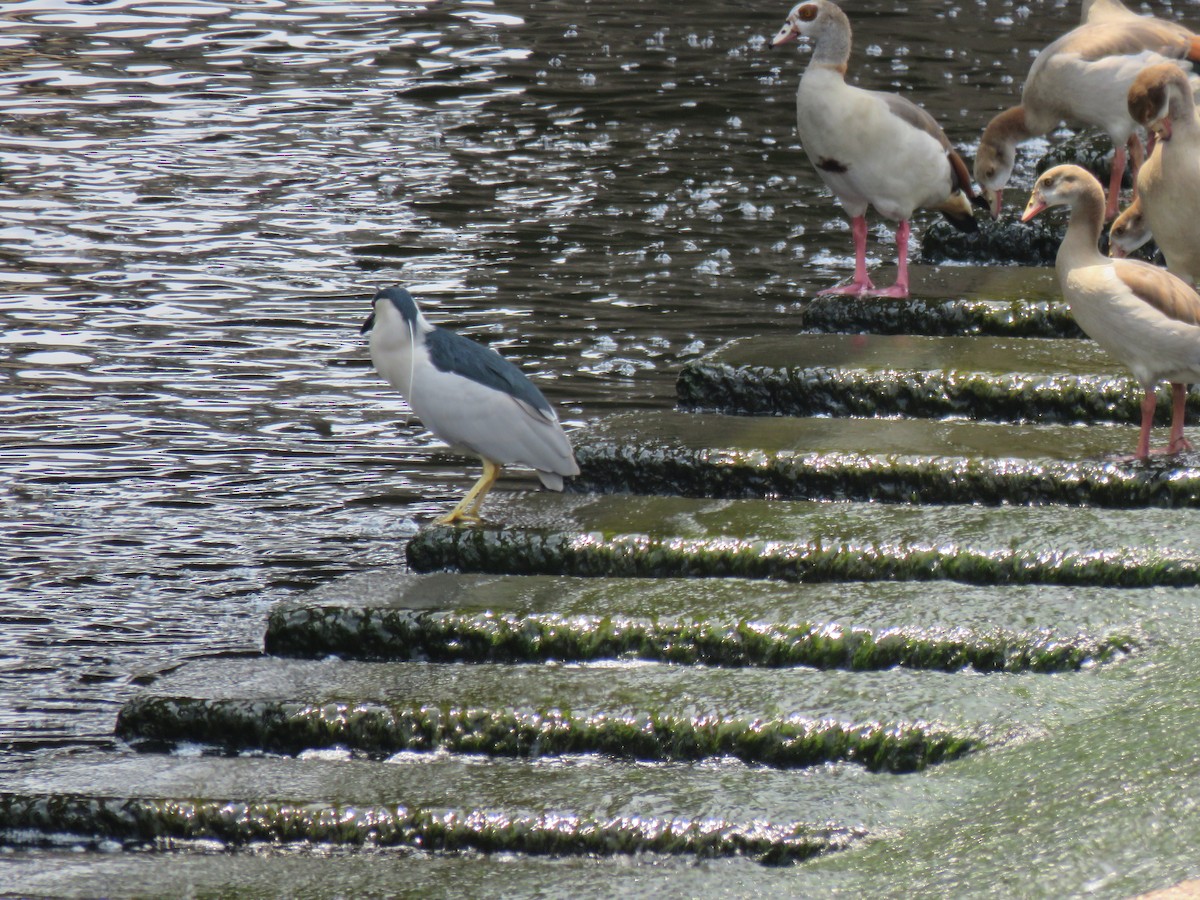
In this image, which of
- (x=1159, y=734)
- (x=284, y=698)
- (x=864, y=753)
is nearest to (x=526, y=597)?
(x=284, y=698)

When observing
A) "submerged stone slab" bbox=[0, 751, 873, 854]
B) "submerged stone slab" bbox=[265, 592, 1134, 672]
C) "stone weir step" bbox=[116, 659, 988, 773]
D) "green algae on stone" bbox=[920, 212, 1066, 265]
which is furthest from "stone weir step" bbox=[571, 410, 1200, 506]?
"green algae on stone" bbox=[920, 212, 1066, 265]

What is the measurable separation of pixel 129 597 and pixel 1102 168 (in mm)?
6795

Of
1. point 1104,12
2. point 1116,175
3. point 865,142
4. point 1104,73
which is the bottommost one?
point 1116,175

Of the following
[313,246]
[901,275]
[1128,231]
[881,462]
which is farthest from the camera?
[313,246]

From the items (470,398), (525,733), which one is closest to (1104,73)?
(470,398)

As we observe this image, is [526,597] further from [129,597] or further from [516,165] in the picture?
[516,165]

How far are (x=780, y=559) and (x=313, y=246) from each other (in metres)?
7.00

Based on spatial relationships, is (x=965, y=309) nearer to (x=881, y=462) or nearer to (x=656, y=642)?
(x=881, y=462)

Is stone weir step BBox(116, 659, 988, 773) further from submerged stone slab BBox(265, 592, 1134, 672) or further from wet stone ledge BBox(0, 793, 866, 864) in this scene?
wet stone ledge BBox(0, 793, 866, 864)

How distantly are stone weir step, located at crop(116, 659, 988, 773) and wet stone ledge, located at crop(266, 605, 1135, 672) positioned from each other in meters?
0.13

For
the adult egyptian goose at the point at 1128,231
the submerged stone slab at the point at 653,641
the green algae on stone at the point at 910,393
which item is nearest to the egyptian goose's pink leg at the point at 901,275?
the adult egyptian goose at the point at 1128,231

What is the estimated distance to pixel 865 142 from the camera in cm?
888

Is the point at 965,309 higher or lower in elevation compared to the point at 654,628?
higher

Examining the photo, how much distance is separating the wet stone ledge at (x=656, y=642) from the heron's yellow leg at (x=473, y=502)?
873mm
